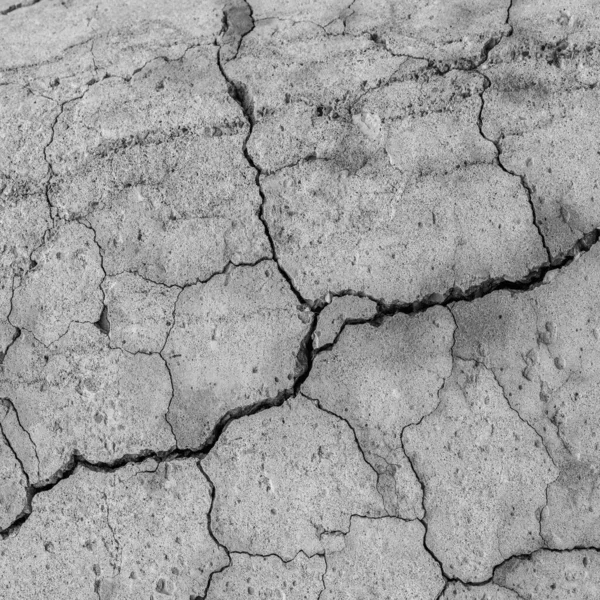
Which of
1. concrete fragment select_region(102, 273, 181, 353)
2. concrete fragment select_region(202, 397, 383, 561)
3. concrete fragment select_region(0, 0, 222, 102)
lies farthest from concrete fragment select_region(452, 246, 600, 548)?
concrete fragment select_region(0, 0, 222, 102)

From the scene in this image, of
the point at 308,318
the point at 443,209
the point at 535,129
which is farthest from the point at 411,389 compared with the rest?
the point at 535,129

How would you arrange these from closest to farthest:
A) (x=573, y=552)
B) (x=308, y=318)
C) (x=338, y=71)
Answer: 1. (x=573, y=552)
2. (x=308, y=318)
3. (x=338, y=71)

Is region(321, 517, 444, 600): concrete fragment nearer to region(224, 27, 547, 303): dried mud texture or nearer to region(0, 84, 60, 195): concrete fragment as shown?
region(224, 27, 547, 303): dried mud texture

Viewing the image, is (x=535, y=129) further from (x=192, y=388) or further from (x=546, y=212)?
(x=192, y=388)

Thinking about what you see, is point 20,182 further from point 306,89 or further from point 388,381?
point 388,381

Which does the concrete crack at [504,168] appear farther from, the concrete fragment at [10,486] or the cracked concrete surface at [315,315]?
the concrete fragment at [10,486]

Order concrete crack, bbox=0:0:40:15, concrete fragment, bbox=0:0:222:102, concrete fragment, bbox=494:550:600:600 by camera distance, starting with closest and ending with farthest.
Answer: concrete fragment, bbox=494:550:600:600, concrete fragment, bbox=0:0:222:102, concrete crack, bbox=0:0:40:15

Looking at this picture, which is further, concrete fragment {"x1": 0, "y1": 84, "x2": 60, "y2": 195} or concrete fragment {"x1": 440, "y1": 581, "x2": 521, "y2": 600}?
concrete fragment {"x1": 0, "y1": 84, "x2": 60, "y2": 195}
